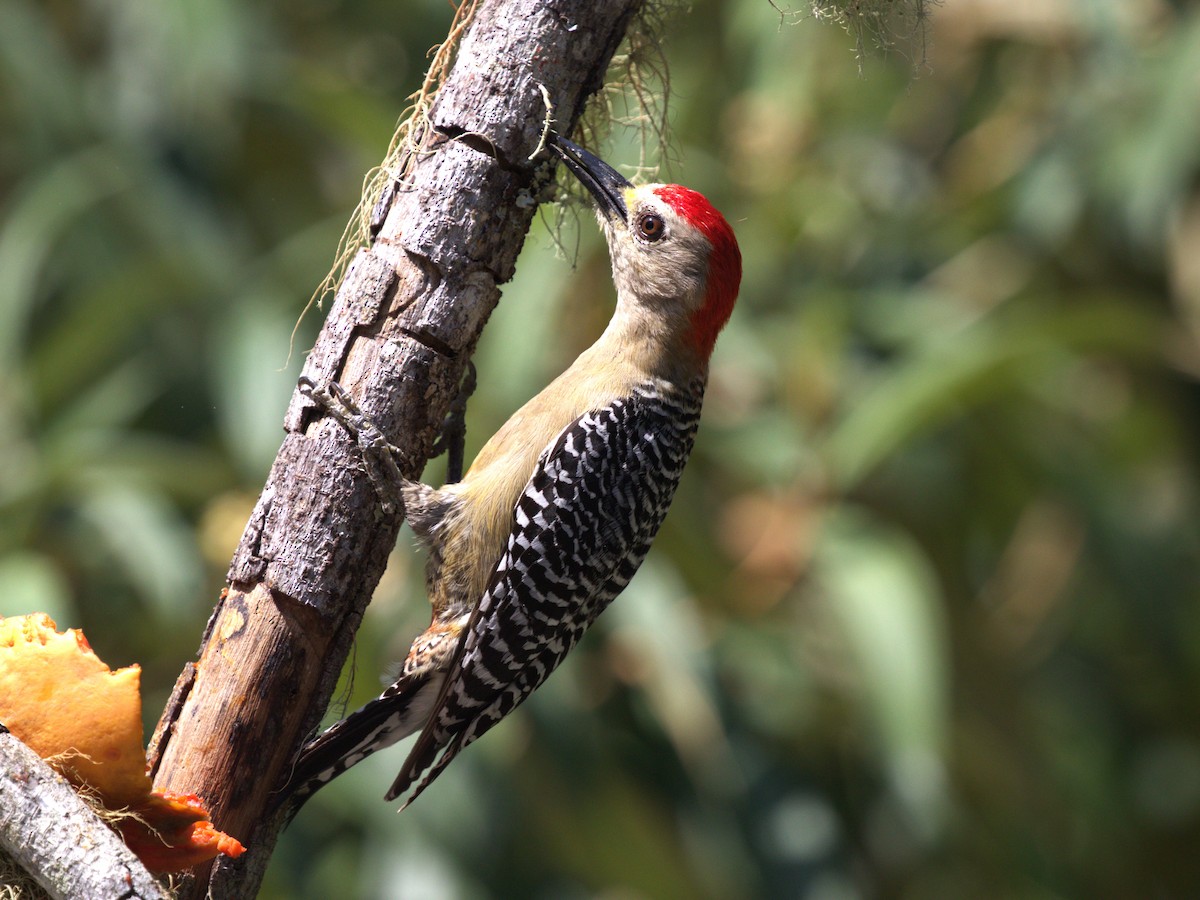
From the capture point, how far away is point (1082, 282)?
6902 mm

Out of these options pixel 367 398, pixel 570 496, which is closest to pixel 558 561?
pixel 570 496

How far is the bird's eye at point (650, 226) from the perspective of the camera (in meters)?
3.49

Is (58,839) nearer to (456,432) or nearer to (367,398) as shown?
(367,398)

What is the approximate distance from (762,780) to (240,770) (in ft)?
10.9

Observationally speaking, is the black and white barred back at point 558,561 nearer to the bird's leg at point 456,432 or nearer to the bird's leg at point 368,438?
the bird's leg at point 456,432

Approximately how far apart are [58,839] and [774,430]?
12.8 feet

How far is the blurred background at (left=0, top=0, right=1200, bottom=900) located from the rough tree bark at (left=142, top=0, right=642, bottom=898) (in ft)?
6.32

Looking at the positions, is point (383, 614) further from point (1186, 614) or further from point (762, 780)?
point (1186, 614)

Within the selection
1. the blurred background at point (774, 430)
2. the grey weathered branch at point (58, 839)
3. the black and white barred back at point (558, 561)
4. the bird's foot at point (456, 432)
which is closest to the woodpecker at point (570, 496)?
the black and white barred back at point (558, 561)

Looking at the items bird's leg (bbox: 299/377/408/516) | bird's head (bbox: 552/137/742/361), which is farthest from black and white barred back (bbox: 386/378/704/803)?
bird's leg (bbox: 299/377/408/516)

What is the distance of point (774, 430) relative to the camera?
5504mm

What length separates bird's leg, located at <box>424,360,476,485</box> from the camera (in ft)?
11.5

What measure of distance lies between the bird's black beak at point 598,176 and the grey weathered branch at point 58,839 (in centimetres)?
151

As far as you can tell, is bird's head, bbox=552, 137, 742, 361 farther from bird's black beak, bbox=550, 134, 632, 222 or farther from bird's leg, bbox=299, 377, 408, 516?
bird's leg, bbox=299, 377, 408, 516
